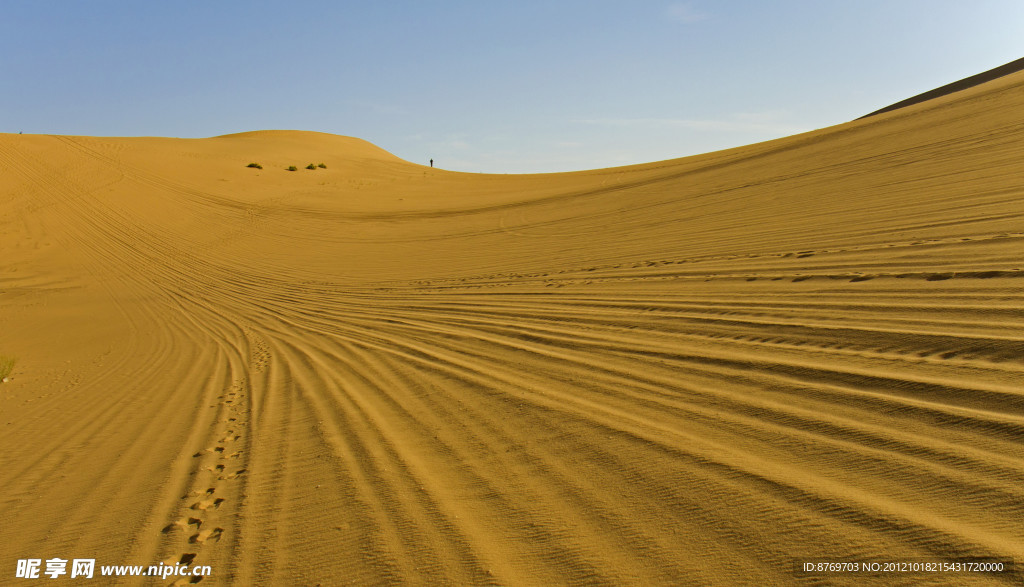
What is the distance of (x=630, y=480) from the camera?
309 cm

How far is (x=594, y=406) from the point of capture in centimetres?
410

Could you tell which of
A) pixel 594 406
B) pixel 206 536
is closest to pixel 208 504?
pixel 206 536

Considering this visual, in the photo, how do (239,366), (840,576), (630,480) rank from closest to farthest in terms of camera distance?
(840,576) < (630,480) < (239,366)

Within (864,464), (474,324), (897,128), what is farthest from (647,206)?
(864,464)

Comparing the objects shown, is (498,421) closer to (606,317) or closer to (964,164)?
(606,317)

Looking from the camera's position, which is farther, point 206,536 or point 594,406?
point 594,406

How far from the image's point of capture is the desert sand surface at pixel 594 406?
262cm

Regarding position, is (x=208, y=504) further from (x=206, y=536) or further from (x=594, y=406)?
(x=594, y=406)

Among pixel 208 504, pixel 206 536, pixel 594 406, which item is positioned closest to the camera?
pixel 206 536

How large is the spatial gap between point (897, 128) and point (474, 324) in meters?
12.0

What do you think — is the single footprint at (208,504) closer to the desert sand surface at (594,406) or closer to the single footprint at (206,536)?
the desert sand surface at (594,406)

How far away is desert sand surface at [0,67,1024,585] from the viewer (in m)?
2.62

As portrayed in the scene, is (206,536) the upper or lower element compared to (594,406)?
lower

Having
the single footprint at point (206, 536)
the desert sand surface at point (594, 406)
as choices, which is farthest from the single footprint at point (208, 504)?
the single footprint at point (206, 536)
